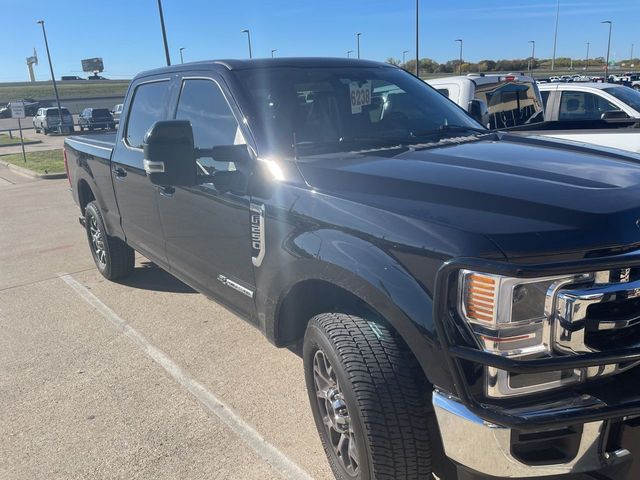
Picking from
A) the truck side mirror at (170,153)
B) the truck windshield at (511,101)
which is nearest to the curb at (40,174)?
the truck windshield at (511,101)

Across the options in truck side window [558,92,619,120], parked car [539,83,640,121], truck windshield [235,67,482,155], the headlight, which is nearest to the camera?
the headlight

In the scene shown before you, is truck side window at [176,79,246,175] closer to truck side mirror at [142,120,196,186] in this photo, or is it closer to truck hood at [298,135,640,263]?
truck side mirror at [142,120,196,186]

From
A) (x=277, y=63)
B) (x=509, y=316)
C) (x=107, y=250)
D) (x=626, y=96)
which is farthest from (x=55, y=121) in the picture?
(x=509, y=316)

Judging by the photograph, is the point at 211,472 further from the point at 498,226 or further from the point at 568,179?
the point at 568,179

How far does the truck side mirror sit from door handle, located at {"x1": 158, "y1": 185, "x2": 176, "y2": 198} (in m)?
0.89

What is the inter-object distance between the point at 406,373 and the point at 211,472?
49.6 inches

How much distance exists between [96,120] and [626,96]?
3311 cm

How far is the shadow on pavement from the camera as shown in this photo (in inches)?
222

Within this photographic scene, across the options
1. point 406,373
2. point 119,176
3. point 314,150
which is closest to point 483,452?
point 406,373

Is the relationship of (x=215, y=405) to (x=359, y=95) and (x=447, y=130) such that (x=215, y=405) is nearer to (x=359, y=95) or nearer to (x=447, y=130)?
(x=359, y=95)

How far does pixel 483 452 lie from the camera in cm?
191

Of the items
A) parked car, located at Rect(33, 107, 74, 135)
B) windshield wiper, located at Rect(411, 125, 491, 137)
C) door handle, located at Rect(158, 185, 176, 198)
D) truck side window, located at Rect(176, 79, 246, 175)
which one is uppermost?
truck side window, located at Rect(176, 79, 246, 175)

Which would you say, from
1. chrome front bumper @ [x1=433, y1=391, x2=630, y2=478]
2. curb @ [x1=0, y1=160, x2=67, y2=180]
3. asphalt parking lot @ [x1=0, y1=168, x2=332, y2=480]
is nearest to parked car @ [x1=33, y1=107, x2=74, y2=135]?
A: curb @ [x1=0, y1=160, x2=67, y2=180]

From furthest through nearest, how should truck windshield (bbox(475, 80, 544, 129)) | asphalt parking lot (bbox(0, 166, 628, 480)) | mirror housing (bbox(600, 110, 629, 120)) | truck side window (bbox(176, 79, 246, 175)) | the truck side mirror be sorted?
1. truck windshield (bbox(475, 80, 544, 129))
2. mirror housing (bbox(600, 110, 629, 120))
3. truck side window (bbox(176, 79, 246, 175))
4. asphalt parking lot (bbox(0, 166, 628, 480))
5. the truck side mirror
